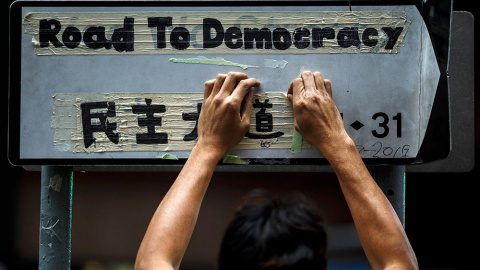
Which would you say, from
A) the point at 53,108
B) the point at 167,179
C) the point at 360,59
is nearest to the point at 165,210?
the point at 53,108

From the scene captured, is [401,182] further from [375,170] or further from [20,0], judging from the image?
[20,0]

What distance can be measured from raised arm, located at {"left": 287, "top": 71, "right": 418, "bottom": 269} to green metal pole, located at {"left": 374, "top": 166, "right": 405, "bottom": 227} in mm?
233

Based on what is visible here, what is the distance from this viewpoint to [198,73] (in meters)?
1.61

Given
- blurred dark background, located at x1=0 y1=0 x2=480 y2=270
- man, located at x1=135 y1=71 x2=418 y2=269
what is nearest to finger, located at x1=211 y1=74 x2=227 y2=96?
man, located at x1=135 y1=71 x2=418 y2=269

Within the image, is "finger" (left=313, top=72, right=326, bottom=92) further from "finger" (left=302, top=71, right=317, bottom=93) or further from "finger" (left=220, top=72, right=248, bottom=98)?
"finger" (left=220, top=72, right=248, bottom=98)

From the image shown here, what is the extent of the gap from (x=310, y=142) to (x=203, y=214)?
4.51 m

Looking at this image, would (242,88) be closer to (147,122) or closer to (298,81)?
(298,81)

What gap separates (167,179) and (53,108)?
14.1 ft

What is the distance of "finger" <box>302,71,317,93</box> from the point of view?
1548mm

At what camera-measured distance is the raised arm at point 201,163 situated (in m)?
1.43

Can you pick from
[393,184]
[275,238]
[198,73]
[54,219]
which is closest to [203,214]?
[54,219]

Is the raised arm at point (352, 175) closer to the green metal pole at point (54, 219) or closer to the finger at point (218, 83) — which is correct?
the finger at point (218, 83)

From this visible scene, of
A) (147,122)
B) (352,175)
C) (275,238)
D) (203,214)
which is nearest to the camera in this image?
(275,238)

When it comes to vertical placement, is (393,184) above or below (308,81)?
below
